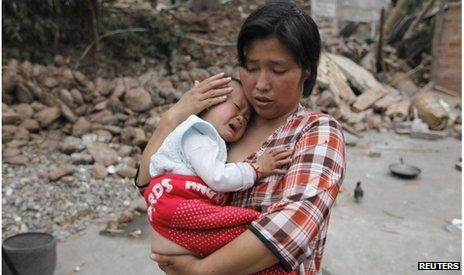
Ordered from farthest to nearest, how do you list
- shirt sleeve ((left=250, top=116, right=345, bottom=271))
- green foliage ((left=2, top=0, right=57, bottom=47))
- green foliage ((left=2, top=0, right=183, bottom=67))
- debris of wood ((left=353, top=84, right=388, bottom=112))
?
1. debris of wood ((left=353, top=84, right=388, bottom=112))
2. green foliage ((left=2, top=0, right=183, bottom=67))
3. green foliage ((left=2, top=0, right=57, bottom=47))
4. shirt sleeve ((left=250, top=116, right=345, bottom=271))

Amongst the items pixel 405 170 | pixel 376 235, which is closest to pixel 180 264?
pixel 376 235

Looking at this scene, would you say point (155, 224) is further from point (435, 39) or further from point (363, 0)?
point (363, 0)

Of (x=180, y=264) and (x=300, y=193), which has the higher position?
(x=300, y=193)

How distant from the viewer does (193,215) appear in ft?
4.14

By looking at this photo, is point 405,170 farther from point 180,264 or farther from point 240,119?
point 180,264

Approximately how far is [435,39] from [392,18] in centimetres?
189

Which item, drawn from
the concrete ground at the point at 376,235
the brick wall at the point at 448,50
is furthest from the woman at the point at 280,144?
the brick wall at the point at 448,50

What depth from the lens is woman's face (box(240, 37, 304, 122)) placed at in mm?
1292

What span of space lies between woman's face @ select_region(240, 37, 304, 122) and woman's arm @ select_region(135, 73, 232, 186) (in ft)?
0.35

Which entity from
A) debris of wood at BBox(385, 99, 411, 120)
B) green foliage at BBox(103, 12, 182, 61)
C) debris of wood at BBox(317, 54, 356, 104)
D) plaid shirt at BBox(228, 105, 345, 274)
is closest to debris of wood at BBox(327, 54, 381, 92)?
debris of wood at BBox(317, 54, 356, 104)

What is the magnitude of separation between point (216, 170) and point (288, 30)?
47cm

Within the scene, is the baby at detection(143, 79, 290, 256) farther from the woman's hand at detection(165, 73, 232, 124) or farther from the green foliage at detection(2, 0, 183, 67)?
the green foliage at detection(2, 0, 183, 67)

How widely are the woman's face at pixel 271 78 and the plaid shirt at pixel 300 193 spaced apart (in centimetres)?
7

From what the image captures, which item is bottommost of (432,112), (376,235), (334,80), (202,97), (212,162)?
(432,112)
